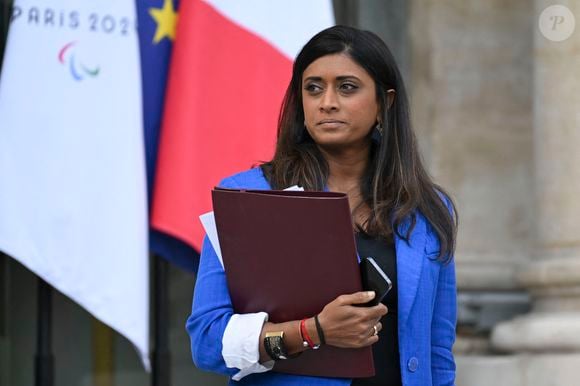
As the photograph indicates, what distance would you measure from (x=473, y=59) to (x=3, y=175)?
2.62 m

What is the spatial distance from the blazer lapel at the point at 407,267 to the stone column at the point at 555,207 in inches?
117

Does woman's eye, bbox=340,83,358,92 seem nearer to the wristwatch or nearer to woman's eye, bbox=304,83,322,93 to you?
woman's eye, bbox=304,83,322,93

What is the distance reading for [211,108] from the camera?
5289mm

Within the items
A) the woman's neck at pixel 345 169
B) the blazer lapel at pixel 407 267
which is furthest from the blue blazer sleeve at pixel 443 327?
the woman's neck at pixel 345 169

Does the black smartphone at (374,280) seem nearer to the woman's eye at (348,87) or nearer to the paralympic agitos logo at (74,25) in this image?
the woman's eye at (348,87)

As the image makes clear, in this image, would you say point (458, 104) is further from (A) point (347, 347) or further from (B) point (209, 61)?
(A) point (347, 347)

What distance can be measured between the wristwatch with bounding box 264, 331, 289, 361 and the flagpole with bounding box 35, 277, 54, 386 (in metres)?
3.06

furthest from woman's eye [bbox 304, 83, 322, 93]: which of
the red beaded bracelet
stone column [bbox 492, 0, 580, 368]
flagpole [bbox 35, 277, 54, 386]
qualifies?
stone column [bbox 492, 0, 580, 368]

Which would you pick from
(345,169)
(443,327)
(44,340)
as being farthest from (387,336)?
(44,340)

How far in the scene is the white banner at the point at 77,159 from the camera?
16.1 ft

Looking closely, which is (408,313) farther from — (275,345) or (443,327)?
(275,345)

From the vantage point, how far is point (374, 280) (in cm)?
257

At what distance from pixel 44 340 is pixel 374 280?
129 inches

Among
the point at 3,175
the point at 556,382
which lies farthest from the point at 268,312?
the point at 556,382
